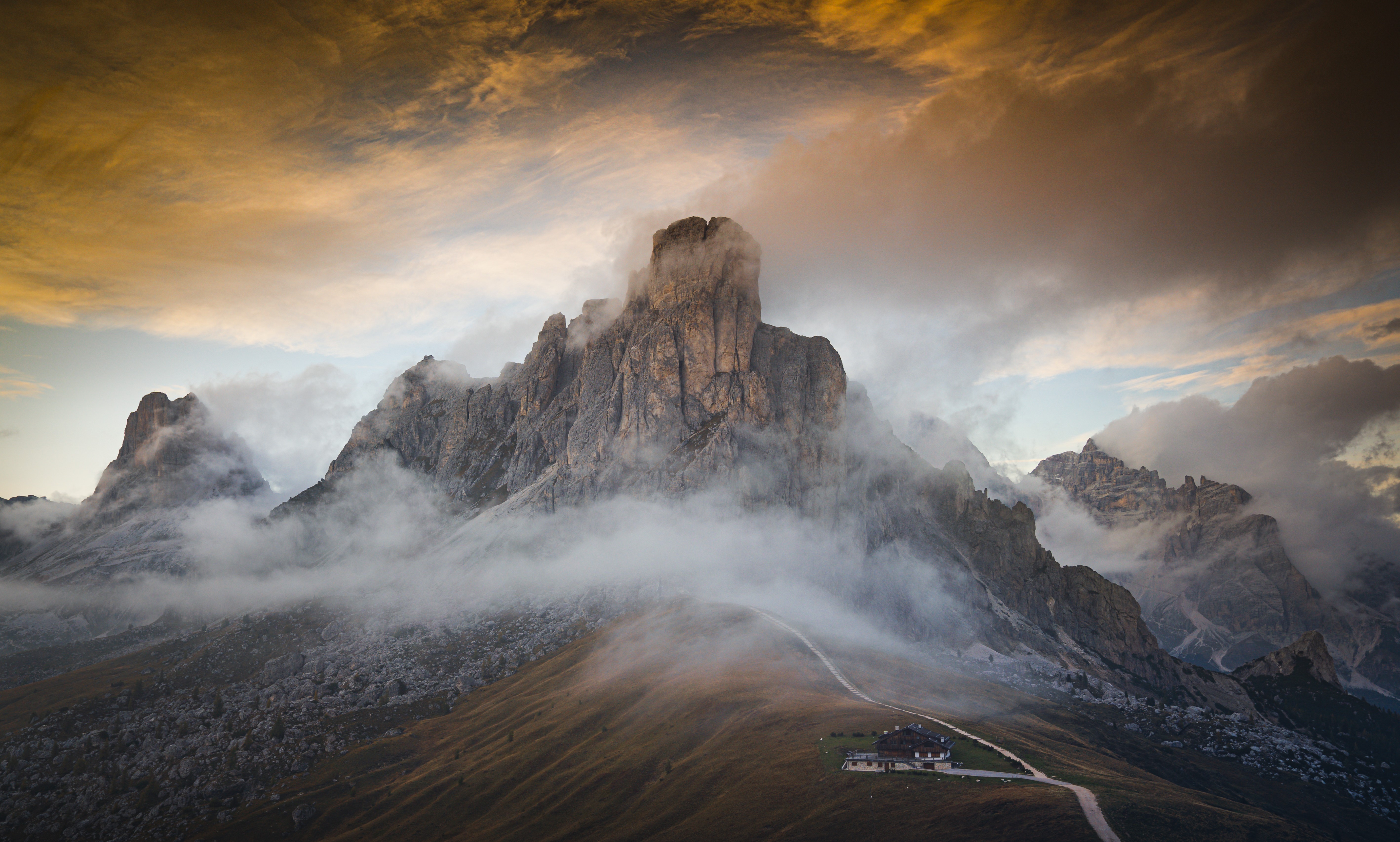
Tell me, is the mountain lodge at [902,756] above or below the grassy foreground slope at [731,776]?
above

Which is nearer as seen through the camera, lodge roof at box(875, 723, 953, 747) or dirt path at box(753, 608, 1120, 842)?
dirt path at box(753, 608, 1120, 842)

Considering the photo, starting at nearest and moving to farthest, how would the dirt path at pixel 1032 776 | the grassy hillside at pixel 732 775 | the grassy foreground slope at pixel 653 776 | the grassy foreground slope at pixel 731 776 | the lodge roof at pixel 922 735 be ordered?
the dirt path at pixel 1032 776, the grassy foreground slope at pixel 731 776, the grassy hillside at pixel 732 775, the grassy foreground slope at pixel 653 776, the lodge roof at pixel 922 735

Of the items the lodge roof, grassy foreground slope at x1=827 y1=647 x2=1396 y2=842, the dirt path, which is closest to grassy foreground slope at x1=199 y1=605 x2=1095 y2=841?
the dirt path

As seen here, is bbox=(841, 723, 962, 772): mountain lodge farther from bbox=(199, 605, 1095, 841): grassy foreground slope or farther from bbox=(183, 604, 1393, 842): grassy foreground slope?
bbox=(199, 605, 1095, 841): grassy foreground slope

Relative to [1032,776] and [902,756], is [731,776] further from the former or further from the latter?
[1032,776]

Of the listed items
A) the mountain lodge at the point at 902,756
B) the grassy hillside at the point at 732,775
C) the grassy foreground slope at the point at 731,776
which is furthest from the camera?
the mountain lodge at the point at 902,756

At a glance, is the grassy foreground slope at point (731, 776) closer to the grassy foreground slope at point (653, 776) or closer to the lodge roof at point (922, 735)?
the grassy foreground slope at point (653, 776)

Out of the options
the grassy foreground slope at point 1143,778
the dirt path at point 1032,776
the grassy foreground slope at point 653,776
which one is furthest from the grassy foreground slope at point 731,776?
the dirt path at point 1032,776

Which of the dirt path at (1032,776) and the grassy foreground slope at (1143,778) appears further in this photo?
the grassy foreground slope at (1143,778)

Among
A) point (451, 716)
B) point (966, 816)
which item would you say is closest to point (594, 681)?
point (451, 716)
